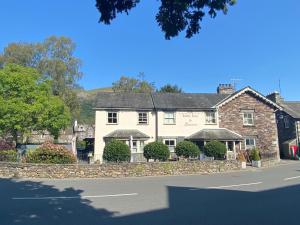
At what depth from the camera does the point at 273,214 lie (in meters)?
10.1

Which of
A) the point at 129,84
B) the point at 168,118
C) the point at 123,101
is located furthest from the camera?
the point at 129,84

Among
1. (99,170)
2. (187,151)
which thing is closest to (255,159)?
(187,151)

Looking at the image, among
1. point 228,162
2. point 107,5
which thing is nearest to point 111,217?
point 107,5

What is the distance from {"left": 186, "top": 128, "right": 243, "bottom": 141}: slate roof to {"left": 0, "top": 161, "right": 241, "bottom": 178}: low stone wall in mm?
9622

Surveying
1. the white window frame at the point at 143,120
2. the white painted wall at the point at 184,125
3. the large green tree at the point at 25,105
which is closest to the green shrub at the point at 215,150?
the white painted wall at the point at 184,125

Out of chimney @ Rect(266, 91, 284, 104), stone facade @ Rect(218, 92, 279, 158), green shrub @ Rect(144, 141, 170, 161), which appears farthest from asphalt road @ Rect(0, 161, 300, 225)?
chimney @ Rect(266, 91, 284, 104)

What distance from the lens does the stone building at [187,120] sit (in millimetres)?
35000

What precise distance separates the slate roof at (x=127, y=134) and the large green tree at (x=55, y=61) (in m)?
21.0

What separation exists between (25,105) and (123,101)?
10.5 m

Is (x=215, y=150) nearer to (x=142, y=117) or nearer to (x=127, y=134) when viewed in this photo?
(x=127, y=134)

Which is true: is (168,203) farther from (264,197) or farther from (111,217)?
(264,197)

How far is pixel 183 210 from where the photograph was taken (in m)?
10.8

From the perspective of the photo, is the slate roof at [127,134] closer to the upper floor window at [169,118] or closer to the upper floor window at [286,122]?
the upper floor window at [169,118]

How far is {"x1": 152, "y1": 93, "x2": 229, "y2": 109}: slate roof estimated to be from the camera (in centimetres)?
3694
